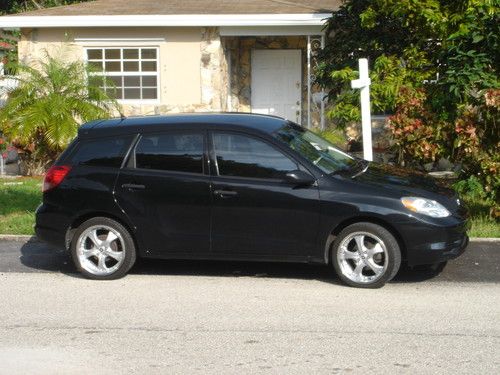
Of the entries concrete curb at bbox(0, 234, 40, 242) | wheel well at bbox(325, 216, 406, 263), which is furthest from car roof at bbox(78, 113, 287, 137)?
concrete curb at bbox(0, 234, 40, 242)

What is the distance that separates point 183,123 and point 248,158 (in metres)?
0.78

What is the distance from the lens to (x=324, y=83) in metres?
15.1

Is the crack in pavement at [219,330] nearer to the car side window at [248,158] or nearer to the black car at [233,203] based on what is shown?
the black car at [233,203]

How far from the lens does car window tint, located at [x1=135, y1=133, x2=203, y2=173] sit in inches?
355

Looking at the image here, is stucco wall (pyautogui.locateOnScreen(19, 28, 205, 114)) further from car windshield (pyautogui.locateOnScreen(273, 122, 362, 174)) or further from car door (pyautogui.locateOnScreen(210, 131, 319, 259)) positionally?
car door (pyautogui.locateOnScreen(210, 131, 319, 259))

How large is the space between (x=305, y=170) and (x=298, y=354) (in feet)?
8.32

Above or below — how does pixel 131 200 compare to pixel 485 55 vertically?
below

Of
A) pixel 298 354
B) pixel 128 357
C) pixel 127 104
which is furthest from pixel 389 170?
pixel 127 104

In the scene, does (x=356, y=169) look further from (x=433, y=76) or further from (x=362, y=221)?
(x=433, y=76)

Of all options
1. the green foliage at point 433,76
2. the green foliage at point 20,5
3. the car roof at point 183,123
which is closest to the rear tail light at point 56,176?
the car roof at point 183,123

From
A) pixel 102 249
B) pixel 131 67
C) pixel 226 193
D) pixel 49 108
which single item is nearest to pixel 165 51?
pixel 131 67

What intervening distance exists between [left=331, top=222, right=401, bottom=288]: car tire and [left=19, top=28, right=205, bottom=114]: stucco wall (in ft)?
32.0

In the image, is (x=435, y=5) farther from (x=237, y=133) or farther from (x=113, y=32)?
(x=113, y=32)

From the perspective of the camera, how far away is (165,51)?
59.0 ft
